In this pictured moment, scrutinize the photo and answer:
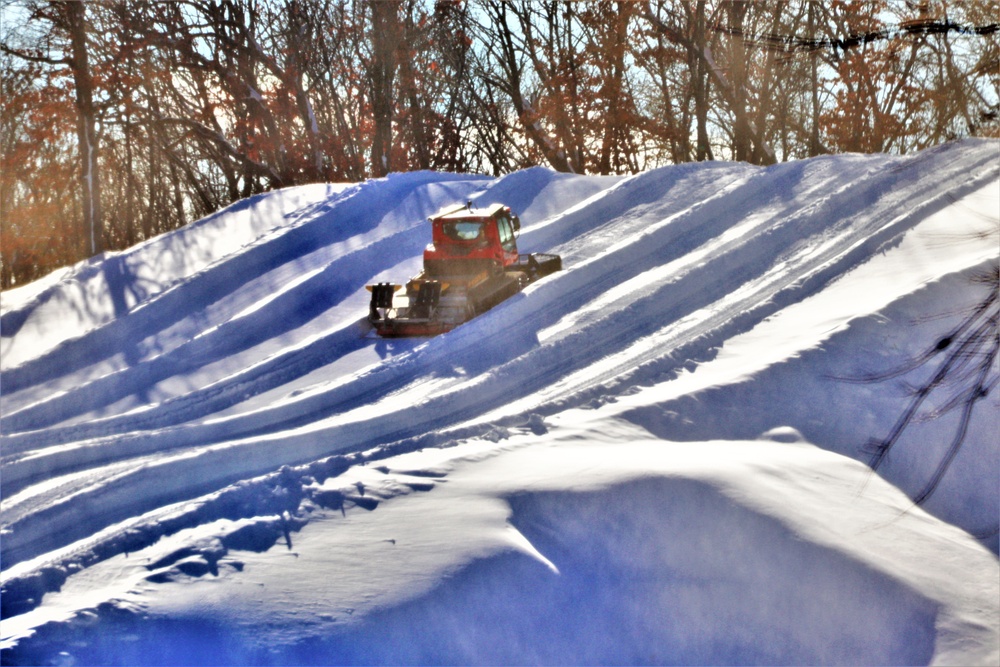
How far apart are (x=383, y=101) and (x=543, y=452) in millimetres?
15405

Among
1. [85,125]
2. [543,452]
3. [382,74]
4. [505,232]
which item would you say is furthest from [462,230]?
[382,74]

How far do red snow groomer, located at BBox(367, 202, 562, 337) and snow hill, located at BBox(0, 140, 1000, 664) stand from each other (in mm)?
310

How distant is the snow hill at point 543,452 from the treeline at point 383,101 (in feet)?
22.3

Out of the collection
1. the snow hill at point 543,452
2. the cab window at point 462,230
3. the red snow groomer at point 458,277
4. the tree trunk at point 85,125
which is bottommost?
the snow hill at point 543,452

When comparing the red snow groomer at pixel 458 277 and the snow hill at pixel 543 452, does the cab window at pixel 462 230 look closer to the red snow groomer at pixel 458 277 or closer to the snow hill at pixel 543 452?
the red snow groomer at pixel 458 277

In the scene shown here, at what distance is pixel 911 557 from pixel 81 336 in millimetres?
8538

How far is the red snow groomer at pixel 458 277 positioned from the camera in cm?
970

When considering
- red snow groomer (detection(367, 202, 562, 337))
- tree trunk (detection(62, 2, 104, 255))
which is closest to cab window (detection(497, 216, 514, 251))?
red snow groomer (detection(367, 202, 562, 337))

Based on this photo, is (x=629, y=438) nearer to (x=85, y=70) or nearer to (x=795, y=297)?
(x=795, y=297)

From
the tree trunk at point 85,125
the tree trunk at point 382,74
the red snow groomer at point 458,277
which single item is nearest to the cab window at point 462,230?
the red snow groomer at point 458,277

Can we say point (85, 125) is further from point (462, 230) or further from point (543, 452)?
point (543, 452)

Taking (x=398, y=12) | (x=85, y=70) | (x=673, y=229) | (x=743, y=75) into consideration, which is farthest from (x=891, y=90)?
(x=85, y=70)

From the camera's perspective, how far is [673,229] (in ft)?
38.5

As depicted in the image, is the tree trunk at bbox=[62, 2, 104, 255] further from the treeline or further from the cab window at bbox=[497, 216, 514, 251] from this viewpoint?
the cab window at bbox=[497, 216, 514, 251]
